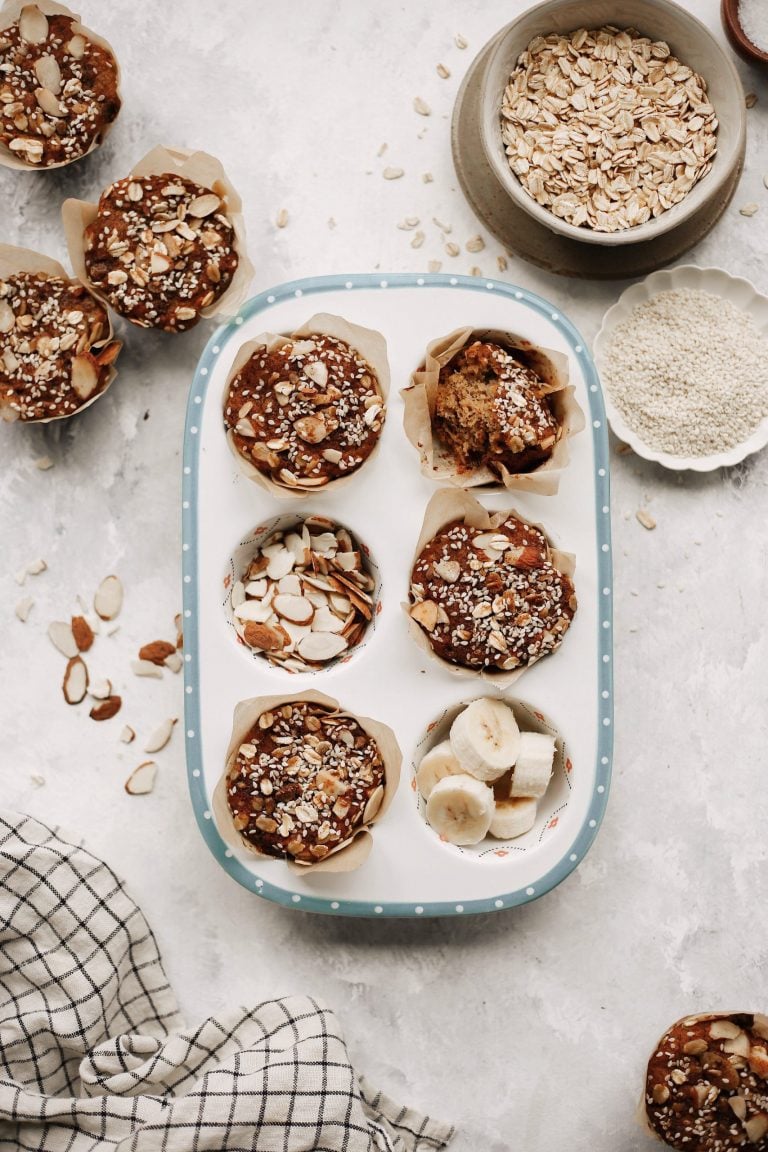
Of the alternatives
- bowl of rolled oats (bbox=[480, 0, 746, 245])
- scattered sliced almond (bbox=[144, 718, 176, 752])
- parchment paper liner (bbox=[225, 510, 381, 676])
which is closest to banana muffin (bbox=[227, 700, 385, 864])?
parchment paper liner (bbox=[225, 510, 381, 676])

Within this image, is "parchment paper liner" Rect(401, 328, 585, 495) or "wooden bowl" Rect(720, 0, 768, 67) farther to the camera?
"wooden bowl" Rect(720, 0, 768, 67)

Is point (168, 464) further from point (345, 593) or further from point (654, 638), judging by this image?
point (654, 638)

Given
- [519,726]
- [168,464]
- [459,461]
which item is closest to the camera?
[459,461]

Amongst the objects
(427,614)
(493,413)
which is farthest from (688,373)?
(427,614)

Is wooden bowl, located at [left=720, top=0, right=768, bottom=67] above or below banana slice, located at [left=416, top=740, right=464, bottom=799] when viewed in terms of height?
above

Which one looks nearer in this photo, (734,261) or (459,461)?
(459,461)

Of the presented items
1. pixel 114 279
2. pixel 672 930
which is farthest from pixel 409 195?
pixel 672 930

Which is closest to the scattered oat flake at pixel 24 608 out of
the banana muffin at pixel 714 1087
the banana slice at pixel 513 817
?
the banana slice at pixel 513 817

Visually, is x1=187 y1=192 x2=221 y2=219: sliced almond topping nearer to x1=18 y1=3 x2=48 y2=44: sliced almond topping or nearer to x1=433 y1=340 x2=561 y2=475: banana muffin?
x1=18 y1=3 x2=48 y2=44: sliced almond topping
